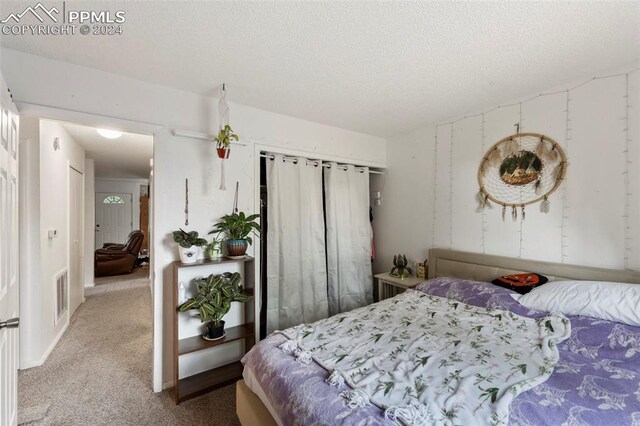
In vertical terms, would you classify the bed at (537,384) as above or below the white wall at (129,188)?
below

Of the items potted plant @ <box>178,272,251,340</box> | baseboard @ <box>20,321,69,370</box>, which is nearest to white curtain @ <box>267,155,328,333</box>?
potted plant @ <box>178,272,251,340</box>

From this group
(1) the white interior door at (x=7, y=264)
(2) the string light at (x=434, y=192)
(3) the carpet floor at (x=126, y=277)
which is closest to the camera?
(1) the white interior door at (x=7, y=264)

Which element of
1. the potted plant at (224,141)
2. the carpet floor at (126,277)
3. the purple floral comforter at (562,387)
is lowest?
the carpet floor at (126,277)

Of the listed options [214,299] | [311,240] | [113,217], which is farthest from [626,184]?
[113,217]

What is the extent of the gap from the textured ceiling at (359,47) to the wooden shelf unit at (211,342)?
4.92 ft

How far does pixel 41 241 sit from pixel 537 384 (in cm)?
394

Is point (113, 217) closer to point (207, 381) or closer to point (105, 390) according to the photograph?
point (105, 390)

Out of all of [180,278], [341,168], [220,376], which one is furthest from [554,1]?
[220,376]

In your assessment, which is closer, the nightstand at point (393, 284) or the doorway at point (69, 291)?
the doorway at point (69, 291)

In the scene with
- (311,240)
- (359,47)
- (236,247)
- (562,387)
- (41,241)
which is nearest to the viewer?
(562,387)

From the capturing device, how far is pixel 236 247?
2.33m

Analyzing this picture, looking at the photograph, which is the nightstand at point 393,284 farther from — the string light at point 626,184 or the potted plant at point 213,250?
the potted plant at point 213,250

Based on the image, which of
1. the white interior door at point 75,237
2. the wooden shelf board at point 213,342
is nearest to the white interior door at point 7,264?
the wooden shelf board at point 213,342

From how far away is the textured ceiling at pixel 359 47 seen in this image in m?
1.39
